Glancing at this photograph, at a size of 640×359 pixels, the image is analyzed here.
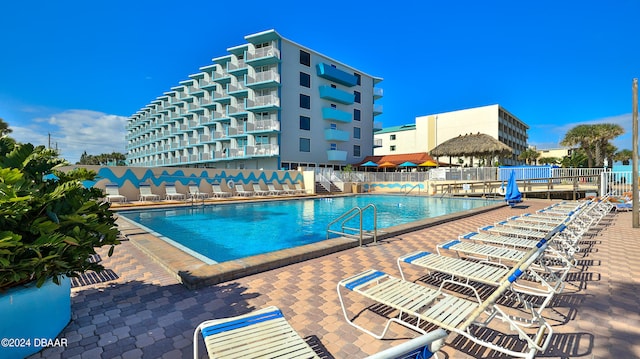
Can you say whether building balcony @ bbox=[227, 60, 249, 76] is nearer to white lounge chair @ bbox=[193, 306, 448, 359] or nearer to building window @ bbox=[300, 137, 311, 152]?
building window @ bbox=[300, 137, 311, 152]

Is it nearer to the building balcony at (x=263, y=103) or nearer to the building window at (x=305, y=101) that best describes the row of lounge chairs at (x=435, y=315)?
the building balcony at (x=263, y=103)

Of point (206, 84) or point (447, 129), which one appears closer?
point (206, 84)

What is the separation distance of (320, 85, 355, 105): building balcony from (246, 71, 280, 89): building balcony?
600 cm

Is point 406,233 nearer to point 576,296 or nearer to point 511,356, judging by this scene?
point 576,296

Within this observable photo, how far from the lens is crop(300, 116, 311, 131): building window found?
3278 cm

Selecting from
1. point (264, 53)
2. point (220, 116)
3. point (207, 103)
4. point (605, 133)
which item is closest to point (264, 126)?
point (264, 53)

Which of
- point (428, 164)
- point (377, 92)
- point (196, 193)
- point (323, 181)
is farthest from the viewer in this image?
point (377, 92)

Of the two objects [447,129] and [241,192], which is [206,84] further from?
[447,129]

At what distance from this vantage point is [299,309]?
3396mm

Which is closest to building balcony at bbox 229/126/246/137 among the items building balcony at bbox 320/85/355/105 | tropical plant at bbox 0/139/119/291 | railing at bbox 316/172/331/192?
building balcony at bbox 320/85/355/105

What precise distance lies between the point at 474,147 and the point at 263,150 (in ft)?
65.8

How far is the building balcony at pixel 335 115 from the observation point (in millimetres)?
34344

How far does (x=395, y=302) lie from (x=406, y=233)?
17.2ft

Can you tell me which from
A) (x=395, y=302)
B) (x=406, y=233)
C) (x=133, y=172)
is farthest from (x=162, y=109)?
(x=395, y=302)
